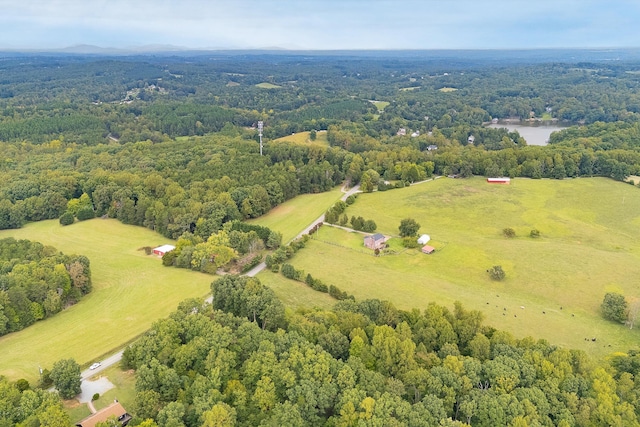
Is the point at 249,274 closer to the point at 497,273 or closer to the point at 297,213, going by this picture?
the point at 297,213

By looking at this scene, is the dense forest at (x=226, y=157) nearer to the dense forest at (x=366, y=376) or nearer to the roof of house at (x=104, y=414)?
the dense forest at (x=366, y=376)

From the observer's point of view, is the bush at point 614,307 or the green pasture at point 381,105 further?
the green pasture at point 381,105

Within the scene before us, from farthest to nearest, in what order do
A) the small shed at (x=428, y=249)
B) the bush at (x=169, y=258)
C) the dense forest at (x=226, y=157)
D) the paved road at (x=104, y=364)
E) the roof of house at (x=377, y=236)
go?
the dense forest at (x=226, y=157) → the roof of house at (x=377, y=236) → the small shed at (x=428, y=249) → the bush at (x=169, y=258) → the paved road at (x=104, y=364)

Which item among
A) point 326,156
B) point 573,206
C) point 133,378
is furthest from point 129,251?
point 573,206

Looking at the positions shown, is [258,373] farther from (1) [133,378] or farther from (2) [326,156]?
(2) [326,156]

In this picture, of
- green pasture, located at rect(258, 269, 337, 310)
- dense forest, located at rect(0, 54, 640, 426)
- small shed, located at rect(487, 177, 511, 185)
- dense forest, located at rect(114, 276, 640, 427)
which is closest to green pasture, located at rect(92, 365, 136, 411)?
dense forest, located at rect(0, 54, 640, 426)

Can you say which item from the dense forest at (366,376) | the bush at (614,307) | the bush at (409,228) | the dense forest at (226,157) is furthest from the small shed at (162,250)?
the bush at (614,307)
